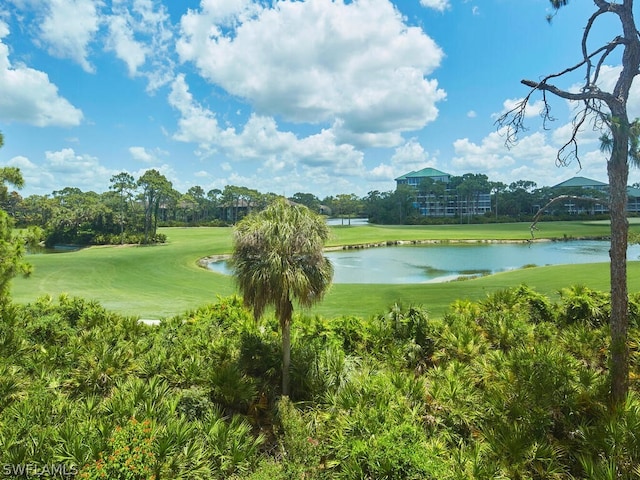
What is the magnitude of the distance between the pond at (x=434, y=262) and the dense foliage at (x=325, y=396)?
13.3 m

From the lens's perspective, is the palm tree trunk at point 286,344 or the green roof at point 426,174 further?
the green roof at point 426,174

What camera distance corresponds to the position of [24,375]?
8047 millimetres

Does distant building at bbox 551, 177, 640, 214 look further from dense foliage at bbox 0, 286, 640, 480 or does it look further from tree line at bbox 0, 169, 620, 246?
dense foliage at bbox 0, 286, 640, 480

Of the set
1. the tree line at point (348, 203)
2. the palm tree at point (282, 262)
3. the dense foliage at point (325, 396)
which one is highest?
the tree line at point (348, 203)

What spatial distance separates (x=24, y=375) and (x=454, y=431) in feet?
29.8

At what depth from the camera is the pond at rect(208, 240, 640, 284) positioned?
25641 mm

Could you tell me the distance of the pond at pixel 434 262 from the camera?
25.6m

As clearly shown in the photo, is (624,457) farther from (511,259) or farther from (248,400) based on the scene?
(511,259)

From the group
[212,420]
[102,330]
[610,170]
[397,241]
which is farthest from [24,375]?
[397,241]

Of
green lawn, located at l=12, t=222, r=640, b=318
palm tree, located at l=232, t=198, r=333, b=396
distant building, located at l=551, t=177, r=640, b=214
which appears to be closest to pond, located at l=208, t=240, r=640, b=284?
green lawn, located at l=12, t=222, r=640, b=318

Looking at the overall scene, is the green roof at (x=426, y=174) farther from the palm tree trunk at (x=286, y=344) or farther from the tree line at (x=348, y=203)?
the palm tree trunk at (x=286, y=344)

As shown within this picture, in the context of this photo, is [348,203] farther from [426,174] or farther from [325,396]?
[325,396]

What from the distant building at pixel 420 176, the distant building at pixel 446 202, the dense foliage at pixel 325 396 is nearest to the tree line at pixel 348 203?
the distant building at pixel 446 202

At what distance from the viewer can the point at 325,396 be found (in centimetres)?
796
